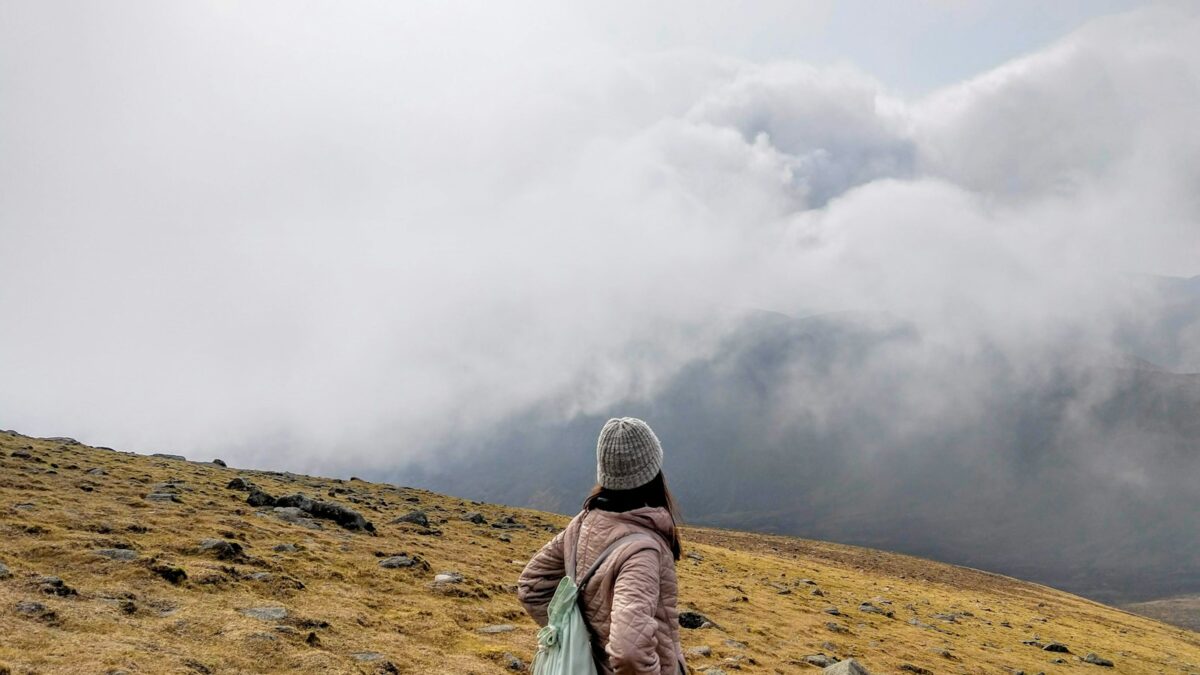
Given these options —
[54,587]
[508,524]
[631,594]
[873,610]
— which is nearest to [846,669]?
[631,594]

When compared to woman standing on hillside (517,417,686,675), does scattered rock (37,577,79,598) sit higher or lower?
lower

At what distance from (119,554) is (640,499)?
19.7 meters

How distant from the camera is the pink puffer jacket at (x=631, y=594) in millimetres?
5344

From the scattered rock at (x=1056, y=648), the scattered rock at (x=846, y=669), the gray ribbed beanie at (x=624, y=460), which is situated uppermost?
the gray ribbed beanie at (x=624, y=460)

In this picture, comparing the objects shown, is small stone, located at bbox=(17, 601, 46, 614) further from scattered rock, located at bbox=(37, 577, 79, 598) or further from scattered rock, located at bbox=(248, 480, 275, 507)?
scattered rock, located at bbox=(248, 480, 275, 507)

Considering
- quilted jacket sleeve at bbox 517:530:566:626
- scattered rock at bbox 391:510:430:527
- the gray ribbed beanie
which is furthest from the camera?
scattered rock at bbox 391:510:430:527

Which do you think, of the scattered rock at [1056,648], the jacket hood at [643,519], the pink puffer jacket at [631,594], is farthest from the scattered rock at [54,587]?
the scattered rock at [1056,648]

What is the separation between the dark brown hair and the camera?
6312 mm

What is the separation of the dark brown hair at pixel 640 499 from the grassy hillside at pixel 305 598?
1069 centimetres

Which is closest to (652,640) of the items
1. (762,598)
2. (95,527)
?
(95,527)

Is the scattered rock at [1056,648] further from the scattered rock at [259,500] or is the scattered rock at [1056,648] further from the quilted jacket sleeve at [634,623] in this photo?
the quilted jacket sleeve at [634,623]

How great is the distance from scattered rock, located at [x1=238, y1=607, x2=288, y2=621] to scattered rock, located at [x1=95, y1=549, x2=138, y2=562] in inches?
188

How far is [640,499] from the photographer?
6.36m

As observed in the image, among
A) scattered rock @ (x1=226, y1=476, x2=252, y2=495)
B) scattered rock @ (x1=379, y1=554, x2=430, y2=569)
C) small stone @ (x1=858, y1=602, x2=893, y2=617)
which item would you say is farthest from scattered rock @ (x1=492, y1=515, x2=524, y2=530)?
small stone @ (x1=858, y1=602, x2=893, y2=617)
